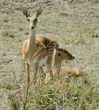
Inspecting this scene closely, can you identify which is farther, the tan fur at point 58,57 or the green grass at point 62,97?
the tan fur at point 58,57

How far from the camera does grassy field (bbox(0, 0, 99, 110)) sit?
2814 millimetres

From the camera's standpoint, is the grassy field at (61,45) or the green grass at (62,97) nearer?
the green grass at (62,97)

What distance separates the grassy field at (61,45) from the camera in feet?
9.23

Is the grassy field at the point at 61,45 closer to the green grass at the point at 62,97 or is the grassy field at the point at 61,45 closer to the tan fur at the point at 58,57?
the green grass at the point at 62,97

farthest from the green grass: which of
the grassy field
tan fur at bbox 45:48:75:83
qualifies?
tan fur at bbox 45:48:75:83

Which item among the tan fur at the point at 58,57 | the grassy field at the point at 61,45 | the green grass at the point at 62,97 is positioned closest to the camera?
the green grass at the point at 62,97

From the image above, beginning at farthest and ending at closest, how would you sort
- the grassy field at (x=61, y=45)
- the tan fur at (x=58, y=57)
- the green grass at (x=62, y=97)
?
the tan fur at (x=58, y=57) < the grassy field at (x=61, y=45) < the green grass at (x=62, y=97)

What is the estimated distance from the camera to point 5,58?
5516 mm

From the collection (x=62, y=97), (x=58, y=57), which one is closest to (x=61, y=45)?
(x=58, y=57)

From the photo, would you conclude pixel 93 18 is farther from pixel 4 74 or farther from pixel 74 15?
pixel 4 74

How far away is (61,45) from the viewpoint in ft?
22.5

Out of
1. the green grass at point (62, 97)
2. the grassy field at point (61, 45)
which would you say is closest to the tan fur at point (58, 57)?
the grassy field at point (61, 45)

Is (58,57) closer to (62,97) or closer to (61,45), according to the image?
(62,97)

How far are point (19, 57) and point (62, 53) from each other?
1807 mm
